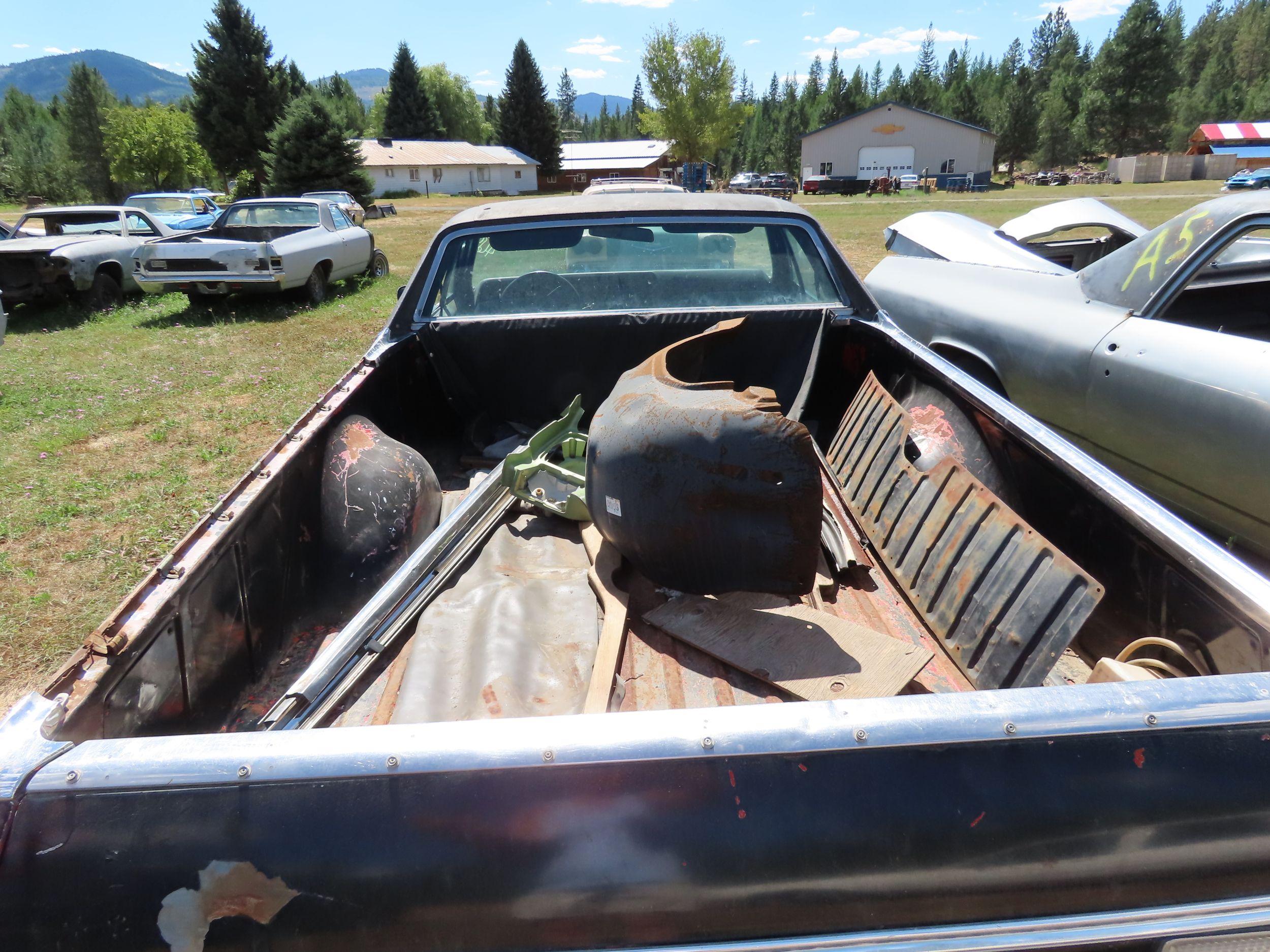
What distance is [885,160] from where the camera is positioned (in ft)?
202

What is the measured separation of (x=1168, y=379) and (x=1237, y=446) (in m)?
0.42

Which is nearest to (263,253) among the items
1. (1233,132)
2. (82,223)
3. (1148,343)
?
(82,223)

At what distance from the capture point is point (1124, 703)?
3.65ft

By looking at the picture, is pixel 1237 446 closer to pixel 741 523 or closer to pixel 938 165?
pixel 741 523

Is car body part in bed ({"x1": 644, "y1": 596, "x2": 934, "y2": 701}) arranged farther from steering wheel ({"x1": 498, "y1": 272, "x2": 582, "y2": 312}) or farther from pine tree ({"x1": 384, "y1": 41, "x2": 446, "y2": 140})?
pine tree ({"x1": 384, "y1": 41, "x2": 446, "y2": 140})

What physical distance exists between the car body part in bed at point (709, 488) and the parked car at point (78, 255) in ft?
37.2

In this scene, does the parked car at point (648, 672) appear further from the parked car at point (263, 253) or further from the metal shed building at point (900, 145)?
the metal shed building at point (900, 145)

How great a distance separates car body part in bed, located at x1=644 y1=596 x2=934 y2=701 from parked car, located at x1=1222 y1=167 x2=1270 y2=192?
1748 inches

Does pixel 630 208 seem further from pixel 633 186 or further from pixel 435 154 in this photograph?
pixel 435 154

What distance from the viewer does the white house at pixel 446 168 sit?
56344mm

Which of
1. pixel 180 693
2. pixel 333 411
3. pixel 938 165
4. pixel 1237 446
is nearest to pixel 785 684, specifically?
pixel 180 693

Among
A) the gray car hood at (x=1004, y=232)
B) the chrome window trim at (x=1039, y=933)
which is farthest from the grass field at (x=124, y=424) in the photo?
the gray car hood at (x=1004, y=232)

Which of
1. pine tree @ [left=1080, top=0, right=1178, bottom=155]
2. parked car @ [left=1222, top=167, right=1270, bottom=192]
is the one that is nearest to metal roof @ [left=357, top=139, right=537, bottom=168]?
pine tree @ [left=1080, top=0, right=1178, bottom=155]

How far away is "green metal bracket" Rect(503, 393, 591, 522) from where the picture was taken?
2.79 metres
